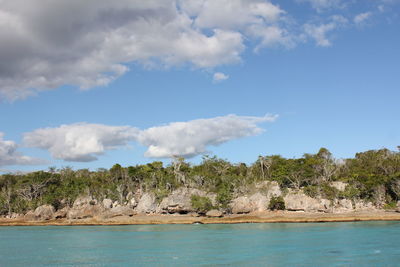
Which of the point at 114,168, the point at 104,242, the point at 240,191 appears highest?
the point at 114,168

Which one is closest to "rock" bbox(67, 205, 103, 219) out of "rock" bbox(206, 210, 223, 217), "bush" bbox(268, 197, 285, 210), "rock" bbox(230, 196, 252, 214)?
"rock" bbox(206, 210, 223, 217)

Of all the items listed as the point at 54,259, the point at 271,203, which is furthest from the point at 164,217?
the point at 54,259

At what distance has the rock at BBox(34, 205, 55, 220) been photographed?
407ft

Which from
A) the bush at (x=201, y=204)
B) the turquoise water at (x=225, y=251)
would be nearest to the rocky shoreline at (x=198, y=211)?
the bush at (x=201, y=204)

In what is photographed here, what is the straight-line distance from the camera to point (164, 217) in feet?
376

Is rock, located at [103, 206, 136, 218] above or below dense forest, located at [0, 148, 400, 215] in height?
below

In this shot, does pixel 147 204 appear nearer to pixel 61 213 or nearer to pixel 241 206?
pixel 241 206

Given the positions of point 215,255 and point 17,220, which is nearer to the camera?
point 215,255

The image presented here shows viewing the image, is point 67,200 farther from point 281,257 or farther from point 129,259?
point 281,257

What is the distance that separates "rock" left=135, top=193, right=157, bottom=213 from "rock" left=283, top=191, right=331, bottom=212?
41.2m

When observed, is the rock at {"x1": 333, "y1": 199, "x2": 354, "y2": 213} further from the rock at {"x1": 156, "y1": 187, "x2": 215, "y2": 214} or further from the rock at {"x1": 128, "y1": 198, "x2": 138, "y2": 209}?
the rock at {"x1": 128, "y1": 198, "x2": 138, "y2": 209}

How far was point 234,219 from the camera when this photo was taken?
4131 inches

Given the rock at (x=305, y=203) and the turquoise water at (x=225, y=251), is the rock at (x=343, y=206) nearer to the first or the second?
the rock at (x=305, y=203)

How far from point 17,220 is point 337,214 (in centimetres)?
9950
